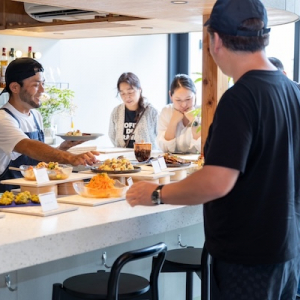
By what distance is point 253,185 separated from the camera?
216cm

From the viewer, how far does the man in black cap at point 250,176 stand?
2.08m

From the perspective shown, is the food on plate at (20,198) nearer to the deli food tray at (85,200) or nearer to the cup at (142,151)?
the deli food tray at (85,200)

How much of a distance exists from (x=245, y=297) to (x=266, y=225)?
0.26 meters

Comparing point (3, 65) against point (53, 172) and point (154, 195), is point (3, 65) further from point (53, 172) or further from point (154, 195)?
point (154, 195)

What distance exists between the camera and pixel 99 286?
8.83 ft

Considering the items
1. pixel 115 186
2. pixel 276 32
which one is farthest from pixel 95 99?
pixel 115 186

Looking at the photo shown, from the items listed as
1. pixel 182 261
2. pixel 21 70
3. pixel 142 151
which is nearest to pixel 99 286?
pixel 182 261

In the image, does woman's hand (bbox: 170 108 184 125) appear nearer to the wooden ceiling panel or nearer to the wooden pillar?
the wooden ceiling panel

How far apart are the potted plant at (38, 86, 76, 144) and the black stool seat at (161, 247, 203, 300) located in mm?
3593

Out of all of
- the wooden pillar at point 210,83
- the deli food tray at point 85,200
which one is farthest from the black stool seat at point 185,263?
the wooden pillar at point 210,83

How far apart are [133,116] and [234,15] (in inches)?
178

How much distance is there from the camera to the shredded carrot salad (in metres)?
3.11

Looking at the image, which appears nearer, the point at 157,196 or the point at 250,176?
the point at 250,176

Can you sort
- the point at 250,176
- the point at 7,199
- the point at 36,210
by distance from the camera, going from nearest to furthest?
1. the point at 250,176
2. the point at 36,210
3. the point at 7,199
